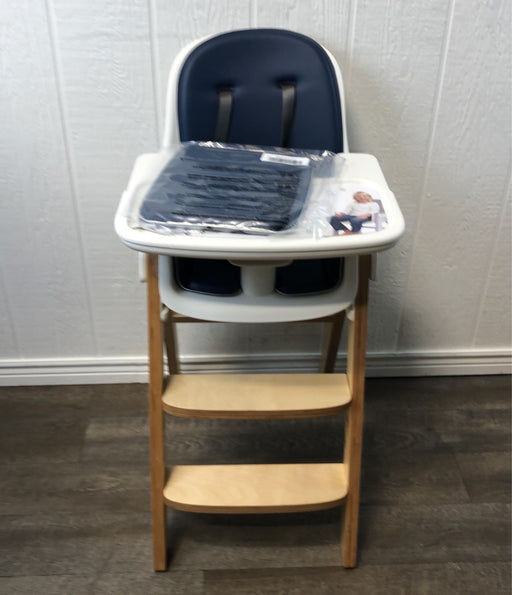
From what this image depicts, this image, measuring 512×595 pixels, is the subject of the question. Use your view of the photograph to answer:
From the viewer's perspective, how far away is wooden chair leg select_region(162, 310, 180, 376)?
1.35 meters

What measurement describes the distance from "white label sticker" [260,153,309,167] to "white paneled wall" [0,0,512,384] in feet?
1.00

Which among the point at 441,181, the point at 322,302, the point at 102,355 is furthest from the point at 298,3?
the point at 102,355

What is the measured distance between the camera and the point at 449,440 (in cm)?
148

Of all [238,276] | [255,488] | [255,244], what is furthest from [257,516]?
[255,244]

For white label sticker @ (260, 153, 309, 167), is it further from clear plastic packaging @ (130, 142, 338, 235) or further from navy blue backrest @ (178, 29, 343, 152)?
navy blue backrest @ (178, 29, 343, 152)

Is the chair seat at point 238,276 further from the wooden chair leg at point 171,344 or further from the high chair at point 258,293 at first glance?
the wooden chair leg at point 171,344

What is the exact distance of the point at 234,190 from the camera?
3.11 feet

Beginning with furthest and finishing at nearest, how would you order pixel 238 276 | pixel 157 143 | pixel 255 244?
pixel 157 143, pixel 238 276, pixel 255 244

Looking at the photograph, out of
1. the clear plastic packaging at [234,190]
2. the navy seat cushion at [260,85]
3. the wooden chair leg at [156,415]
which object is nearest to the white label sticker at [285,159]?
the clear plastic packaging at [234,190]

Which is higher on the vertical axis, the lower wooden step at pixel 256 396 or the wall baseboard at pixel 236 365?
the lower wooden step at pixel 256 396

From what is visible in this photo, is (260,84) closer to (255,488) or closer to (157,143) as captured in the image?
(157,143)

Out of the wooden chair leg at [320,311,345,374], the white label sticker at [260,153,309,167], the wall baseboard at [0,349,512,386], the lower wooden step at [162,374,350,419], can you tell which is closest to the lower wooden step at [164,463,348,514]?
the lower wooden step at [162,374,350,419]

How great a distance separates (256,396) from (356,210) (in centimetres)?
39

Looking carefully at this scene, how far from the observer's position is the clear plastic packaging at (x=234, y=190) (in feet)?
2.88
